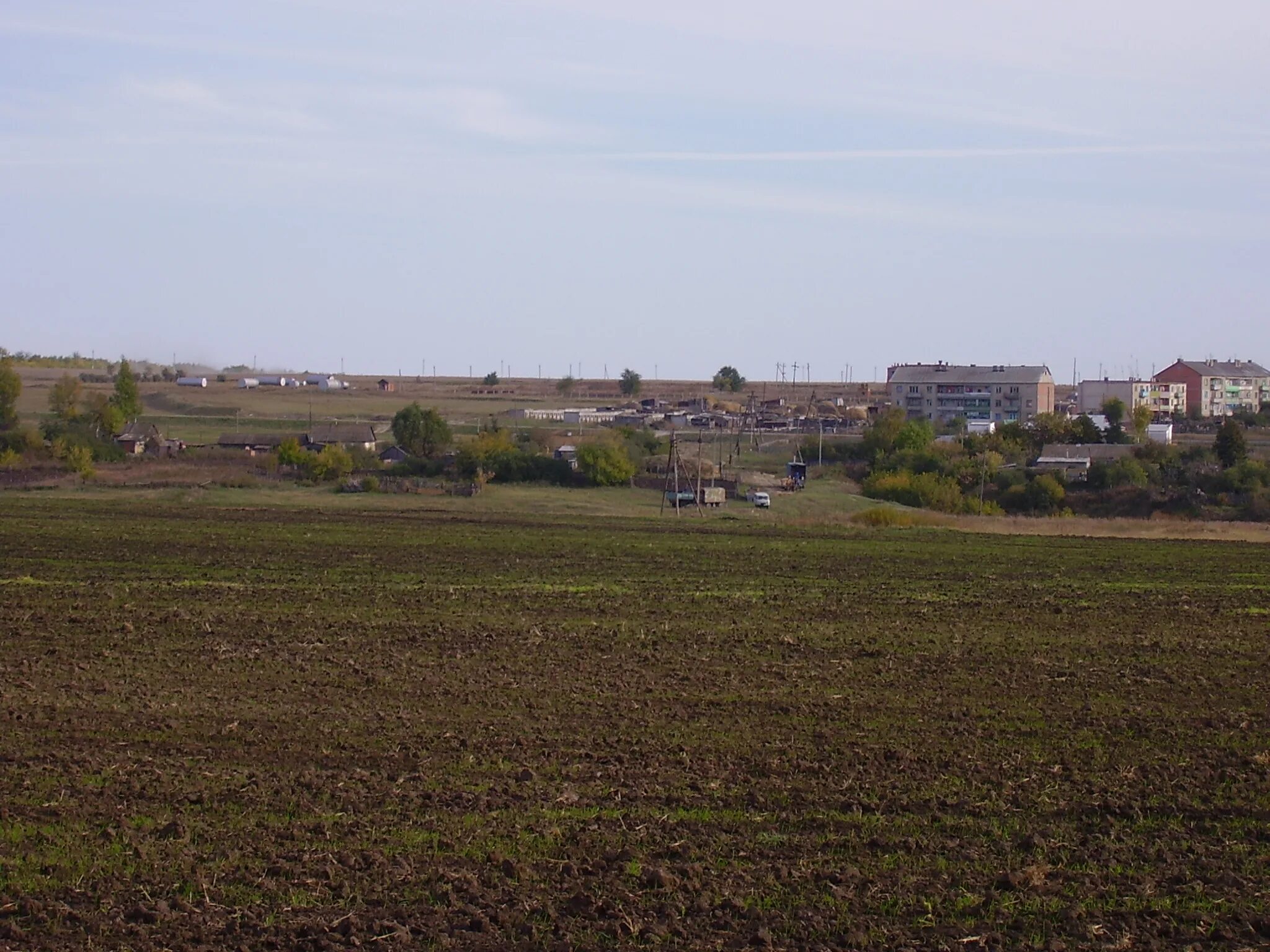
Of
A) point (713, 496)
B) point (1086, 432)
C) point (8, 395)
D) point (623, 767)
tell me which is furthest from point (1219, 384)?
point (623, 767)

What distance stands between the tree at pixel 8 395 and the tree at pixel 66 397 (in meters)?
2.35

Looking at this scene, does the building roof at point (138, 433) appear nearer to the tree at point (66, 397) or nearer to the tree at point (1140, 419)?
the tree at point (66, 397)

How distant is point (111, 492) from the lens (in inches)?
2008

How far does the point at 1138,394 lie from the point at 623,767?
118m

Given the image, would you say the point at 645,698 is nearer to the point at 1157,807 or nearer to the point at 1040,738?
the point at 1040,738

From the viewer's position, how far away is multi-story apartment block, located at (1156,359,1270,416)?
123625 millimetres

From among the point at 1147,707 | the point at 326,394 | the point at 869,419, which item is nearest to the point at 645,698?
the point at 1147,707

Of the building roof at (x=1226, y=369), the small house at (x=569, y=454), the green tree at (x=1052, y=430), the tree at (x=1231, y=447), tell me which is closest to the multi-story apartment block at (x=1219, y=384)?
the building roof at (x=1226, y=369)

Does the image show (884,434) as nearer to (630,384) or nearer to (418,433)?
(418,433)

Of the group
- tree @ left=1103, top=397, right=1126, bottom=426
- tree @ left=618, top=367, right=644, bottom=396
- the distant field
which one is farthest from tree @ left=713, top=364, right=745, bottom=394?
the distant field

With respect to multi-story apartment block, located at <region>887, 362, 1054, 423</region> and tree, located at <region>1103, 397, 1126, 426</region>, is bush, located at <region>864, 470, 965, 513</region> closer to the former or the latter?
tree, located at <region>1103, 397, 1126, 426</region>

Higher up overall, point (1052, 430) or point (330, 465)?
point (1052, 430)

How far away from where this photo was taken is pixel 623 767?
34.3ft

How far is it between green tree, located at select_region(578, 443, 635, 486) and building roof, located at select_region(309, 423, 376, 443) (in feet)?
56.3
